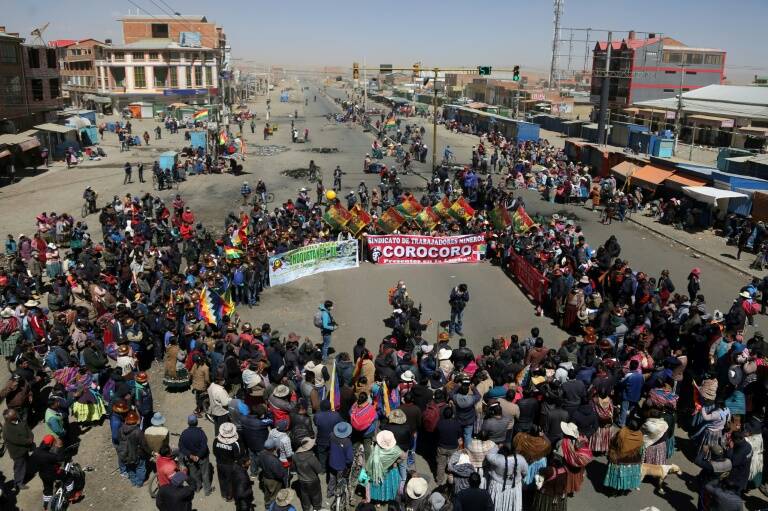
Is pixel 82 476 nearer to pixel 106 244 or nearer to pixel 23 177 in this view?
pixel 106 244

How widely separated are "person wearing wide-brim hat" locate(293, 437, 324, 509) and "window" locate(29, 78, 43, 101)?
47093mm

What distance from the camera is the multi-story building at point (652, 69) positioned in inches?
2662

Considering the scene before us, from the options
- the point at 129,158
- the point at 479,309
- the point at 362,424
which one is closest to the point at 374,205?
the point at 479,309

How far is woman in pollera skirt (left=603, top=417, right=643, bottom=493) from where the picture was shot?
871cm

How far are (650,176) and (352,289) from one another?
62.8 feet

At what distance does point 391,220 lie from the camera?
2156 centimetres

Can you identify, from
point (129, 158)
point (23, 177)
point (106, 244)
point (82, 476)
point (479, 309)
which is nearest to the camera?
point (82, 476)

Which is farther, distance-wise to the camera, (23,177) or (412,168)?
(412,168)

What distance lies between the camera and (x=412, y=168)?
141ft

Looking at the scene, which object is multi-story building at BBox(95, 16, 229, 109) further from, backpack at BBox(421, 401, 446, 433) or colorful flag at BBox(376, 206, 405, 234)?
backpack at BBox(421, 401, 446, 433)

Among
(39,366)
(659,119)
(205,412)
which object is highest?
(659,119)

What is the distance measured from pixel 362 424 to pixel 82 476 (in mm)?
4333

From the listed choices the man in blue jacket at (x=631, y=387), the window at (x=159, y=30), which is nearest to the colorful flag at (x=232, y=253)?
the man in blue jacket at (x=631, y=387)

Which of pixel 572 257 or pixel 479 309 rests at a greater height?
pixel 572 257
